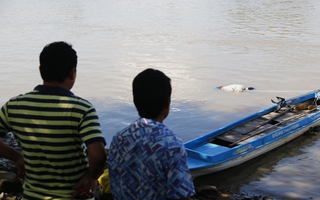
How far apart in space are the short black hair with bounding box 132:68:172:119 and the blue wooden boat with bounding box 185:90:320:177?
4.98 metres

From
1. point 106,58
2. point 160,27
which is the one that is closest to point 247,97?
point 106,58

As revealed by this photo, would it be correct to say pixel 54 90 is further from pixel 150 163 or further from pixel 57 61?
pixel 150 163

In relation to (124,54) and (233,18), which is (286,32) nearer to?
(233,18)

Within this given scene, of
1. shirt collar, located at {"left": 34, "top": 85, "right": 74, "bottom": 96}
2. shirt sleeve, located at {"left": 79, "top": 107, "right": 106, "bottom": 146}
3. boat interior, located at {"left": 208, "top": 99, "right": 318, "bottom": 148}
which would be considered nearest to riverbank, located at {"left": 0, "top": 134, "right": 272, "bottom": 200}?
boat interior, located at {"left": 208, "top": 99, "right": 318, "bottom": 148}

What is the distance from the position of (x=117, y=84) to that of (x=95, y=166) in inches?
503

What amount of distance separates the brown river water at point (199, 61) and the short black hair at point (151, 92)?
224 inches

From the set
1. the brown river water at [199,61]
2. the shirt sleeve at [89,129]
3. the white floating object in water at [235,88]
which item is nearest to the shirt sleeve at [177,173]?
the shirt sleeve at [89,129]

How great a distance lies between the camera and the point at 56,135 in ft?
8.50

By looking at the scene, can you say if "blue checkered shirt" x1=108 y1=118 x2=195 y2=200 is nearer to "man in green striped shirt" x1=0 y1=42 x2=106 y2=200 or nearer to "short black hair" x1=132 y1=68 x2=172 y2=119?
"short black hair" x1=132 y1=68 x2=172 y2=119

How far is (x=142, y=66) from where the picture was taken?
59.0ft

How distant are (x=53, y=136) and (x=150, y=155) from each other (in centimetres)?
65

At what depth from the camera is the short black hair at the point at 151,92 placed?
2.34 meters

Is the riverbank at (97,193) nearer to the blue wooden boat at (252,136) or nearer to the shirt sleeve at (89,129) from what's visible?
the blue wooden boat at (252,136)

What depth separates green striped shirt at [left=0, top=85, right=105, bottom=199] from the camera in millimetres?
2537
